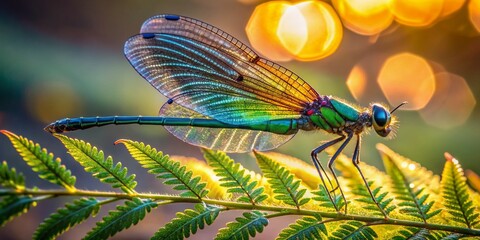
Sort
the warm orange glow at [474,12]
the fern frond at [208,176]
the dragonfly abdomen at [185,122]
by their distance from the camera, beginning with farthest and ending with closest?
1. the warm orange glow at [474,12]
2. the dragonfly abdomen at [185,122]
3. the fern frond at [208,176]

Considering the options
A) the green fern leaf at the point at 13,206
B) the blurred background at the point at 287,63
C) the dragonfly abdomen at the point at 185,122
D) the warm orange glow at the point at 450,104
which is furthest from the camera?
the warm orange glow at the point at 450,104

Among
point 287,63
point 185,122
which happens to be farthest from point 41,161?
point 287,63

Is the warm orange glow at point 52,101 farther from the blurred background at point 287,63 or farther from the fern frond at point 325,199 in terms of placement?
the fern frond at point 325,199

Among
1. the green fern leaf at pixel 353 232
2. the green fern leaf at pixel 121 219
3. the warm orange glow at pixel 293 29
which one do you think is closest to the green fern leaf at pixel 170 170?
the green fern leaf at pixel 121 219

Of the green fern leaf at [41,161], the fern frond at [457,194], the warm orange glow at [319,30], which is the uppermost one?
the warm orange glow at [319,30]

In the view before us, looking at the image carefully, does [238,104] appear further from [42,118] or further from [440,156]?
[42,118]

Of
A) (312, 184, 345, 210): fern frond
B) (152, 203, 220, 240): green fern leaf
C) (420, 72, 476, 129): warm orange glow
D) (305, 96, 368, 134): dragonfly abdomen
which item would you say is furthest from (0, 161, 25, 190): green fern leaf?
(420, 72, 476, 129): warm orange glow

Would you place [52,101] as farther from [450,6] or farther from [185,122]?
[185,122]
